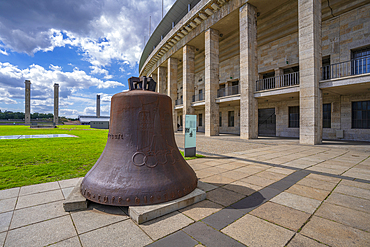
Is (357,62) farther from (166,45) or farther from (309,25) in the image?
(166,45)

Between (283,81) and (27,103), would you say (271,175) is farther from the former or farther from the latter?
(27,103)

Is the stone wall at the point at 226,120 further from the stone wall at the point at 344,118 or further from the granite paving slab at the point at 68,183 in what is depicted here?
the granite paving slab at the point at 68,183

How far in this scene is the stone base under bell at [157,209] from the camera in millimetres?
2441

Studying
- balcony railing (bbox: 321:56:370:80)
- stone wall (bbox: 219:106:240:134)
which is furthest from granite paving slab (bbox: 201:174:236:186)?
stone wall (bbox: 219:106:240:134)

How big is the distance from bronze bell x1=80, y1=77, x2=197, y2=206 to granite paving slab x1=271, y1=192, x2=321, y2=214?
1.65 metres

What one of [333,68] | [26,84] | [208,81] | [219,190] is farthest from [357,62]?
[26,84]

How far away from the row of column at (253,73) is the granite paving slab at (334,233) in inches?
470

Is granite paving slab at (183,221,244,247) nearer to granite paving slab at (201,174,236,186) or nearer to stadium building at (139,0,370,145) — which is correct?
granite paving slab at (201,174,236,186)

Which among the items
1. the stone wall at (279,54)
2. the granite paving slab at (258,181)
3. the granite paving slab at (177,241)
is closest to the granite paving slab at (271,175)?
the granite paving slab at (258,181)

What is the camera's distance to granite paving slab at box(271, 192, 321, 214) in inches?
117

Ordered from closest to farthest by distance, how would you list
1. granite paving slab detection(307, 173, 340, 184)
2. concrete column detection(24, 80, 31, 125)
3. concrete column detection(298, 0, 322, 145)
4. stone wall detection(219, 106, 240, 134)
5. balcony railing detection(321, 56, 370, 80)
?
granite paving slab detection(307, 173, 340, 184)
concrete column detection(298, 0, 322, 145)
balcony railing detection(321, 56, 370, 80)
stone wall detection(219, 106, 240, 134)
concrete column detection(24, 80, 31, 125)

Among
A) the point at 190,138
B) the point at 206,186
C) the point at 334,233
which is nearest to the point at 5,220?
the point at 206,186

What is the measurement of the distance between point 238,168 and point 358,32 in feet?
58.6

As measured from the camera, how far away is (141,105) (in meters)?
3.05
